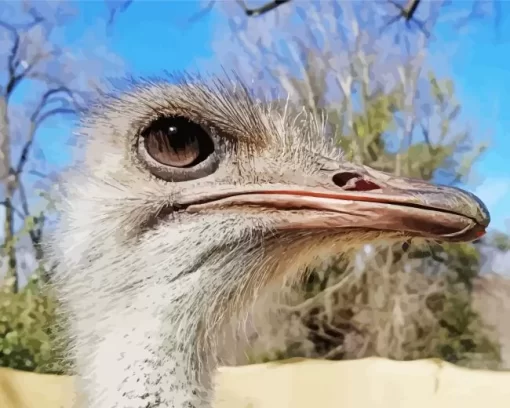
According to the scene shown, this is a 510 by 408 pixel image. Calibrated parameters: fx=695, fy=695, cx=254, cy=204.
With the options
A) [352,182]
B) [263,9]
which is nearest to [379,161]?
[352,182]

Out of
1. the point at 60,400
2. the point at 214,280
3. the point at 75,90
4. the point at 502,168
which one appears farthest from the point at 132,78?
the point at 502,168

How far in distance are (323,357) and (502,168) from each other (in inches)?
18.9

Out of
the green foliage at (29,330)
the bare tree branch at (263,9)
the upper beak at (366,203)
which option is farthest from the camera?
the bare tree branch at (263,9)

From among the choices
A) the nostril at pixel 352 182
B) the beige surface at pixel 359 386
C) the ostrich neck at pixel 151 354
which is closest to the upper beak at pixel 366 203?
the nostril at pixel 352 182

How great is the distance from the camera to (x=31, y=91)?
51.0 inches

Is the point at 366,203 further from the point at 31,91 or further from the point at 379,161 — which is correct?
the point at 31,91

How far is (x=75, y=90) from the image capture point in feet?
4.15

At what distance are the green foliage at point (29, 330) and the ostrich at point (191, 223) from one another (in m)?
0.12

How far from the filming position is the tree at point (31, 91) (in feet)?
4.11

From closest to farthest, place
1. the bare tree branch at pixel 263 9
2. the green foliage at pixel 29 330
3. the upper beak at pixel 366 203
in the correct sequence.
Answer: the upper beak at pixel 366 203, the green foliage at pixel 29 330, the bare tree branch at pixel 263 9

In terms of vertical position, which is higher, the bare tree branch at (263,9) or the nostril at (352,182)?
the bare tree branch at (263,9)

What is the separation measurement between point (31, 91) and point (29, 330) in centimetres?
44

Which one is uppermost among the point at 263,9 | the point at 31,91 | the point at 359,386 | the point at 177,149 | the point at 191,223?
the point at 263,9

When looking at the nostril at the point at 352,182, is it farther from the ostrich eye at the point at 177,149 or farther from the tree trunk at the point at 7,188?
the tree trunk at the point at 7,188
